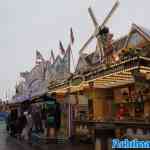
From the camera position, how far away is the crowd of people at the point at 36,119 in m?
19.3

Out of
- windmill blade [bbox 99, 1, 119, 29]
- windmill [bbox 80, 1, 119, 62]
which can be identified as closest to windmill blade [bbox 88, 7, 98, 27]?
windmill [bbox 80, 1, 119, 62]

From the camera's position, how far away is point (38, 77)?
2819cm

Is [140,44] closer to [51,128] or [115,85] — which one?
[115,85]

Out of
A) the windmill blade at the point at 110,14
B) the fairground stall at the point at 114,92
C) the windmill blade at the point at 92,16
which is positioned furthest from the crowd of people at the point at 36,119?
the windmill blade at the point at 92,16

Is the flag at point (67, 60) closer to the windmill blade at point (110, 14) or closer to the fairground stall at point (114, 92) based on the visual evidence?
the fairground stall at point (114, 92)

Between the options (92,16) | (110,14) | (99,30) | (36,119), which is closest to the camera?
(99,30)

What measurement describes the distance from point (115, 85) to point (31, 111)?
28.5 feet

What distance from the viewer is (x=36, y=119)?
71.9 feet

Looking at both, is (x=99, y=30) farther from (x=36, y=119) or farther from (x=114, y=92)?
(x=36, y=119)

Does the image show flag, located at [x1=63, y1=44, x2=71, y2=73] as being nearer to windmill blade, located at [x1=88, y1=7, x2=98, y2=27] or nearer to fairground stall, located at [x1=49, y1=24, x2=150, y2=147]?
fairground stall, located at [x1=49, y1=24, x2=150, y2=147]

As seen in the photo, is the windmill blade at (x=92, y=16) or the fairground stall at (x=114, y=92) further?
the windmill blade at (x=92, y=16)

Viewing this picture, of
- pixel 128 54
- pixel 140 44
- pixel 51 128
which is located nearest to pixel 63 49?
pixel 51 128

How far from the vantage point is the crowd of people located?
19.3m

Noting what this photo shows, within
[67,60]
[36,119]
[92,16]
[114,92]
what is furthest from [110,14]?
[36,119]
